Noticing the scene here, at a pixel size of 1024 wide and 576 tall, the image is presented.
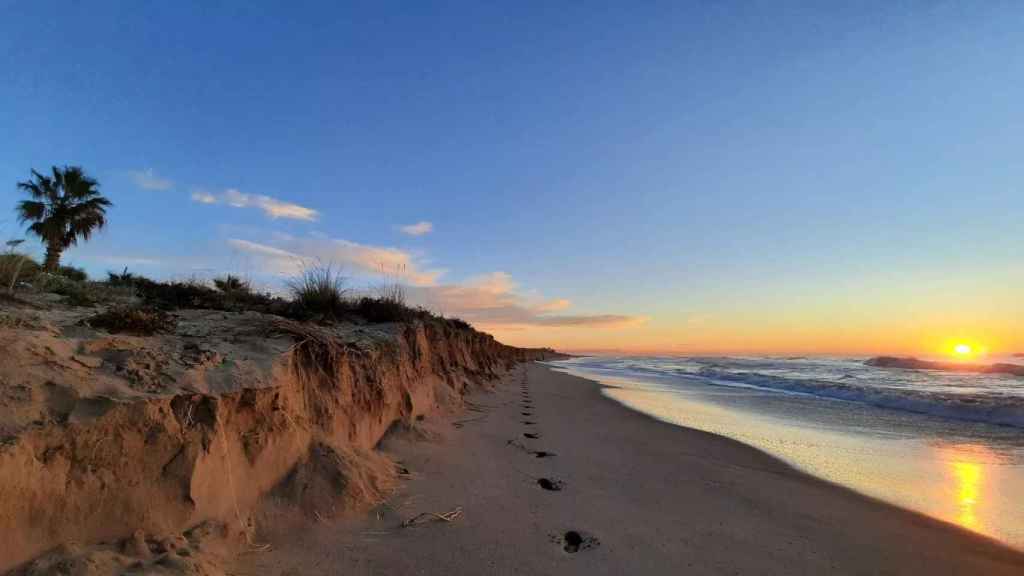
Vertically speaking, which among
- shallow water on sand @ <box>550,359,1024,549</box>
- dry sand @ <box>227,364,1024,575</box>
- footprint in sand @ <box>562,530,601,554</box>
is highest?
shallow water on sand @ <box>550,359,1024,549</box>

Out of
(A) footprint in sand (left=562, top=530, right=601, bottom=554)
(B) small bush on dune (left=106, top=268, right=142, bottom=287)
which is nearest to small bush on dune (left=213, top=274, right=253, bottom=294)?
(B) small bush on dune (left=106, top=268, right=142, bottom=287)

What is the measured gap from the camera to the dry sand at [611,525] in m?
3.51

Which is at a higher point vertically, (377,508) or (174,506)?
(174,506)

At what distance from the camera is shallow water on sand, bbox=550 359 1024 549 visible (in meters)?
5.27

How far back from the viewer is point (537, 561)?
355 cm

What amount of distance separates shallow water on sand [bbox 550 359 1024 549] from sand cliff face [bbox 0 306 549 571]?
5539mm

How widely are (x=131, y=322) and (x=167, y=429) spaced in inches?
48.3

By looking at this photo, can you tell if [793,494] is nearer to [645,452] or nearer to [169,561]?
[645,452]

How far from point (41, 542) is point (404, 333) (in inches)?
201

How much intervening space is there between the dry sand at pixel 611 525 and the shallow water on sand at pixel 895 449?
60 centimetres

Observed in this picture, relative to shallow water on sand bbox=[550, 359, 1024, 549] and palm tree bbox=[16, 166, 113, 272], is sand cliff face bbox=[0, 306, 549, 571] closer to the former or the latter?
shallow water on sand bbox=[550, 359, 1024, 549]

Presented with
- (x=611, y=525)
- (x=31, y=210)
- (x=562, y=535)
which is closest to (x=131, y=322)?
(x=562, y=535)

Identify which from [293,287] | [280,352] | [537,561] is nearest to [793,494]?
[537,561]

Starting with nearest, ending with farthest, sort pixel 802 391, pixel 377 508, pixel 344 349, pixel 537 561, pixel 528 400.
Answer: pixel 537 561 < pixel 377 508 < pixel 344 349 < pixel 528 400 < pixel 802 391
